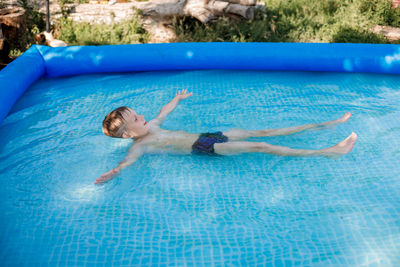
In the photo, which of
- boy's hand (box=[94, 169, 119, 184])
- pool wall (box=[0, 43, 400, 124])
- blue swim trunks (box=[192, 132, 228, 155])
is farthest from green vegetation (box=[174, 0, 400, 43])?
boy's hand (box=[94, 169, 119, 184])

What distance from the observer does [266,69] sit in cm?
508

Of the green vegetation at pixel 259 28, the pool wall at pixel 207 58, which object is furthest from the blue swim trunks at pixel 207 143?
the green vegetation at pixel 259 28

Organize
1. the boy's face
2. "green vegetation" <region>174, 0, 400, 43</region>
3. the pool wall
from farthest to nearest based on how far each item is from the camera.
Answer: "green vegetation" <region>174, 0, 400, 43</region>, the pool wall, the boy's face

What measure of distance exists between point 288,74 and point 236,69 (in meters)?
0.69

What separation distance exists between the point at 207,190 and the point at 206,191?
14 mm

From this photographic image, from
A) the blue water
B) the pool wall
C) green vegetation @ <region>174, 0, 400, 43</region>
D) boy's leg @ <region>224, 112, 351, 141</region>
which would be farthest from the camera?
green vegetation @ <region>174, 0, 400, 43</region>

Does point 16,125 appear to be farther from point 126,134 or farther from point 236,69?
point 236,69

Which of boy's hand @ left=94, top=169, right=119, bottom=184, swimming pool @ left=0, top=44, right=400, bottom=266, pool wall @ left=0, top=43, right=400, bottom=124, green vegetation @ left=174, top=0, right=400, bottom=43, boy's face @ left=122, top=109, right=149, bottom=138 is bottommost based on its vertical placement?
swimming pool @ left=0, top=44, right=400, bottom=266

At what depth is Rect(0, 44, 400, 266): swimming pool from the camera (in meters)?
2.51

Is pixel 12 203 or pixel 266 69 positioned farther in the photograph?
pixel 266 69

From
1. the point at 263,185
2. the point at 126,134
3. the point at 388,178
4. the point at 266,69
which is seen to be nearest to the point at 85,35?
the point at 266,69

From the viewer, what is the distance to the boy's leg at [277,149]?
3.06 metres

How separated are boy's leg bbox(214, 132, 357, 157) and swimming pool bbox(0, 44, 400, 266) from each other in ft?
0.44

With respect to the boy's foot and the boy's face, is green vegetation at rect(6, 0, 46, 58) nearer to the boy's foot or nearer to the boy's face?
the boy's face
